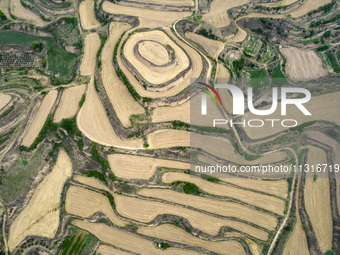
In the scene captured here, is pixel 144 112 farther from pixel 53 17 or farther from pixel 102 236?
pixel 53 17

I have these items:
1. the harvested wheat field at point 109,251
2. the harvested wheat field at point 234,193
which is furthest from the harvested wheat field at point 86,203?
the harvested wheat field at point 234,193

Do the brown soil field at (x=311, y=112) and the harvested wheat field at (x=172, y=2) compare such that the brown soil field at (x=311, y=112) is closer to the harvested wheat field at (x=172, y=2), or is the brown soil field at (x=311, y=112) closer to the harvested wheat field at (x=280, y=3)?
the harvested wheat field at (x=280, y=3)

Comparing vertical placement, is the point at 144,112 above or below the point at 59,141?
above

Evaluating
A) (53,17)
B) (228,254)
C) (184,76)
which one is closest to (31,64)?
(53,17)

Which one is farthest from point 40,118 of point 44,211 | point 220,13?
→ point 220,13

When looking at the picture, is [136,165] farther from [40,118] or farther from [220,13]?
[220,13]

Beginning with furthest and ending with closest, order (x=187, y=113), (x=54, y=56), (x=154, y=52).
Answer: (x=54, y=56) < (x=154, y=52) < (x=187, y=113)
